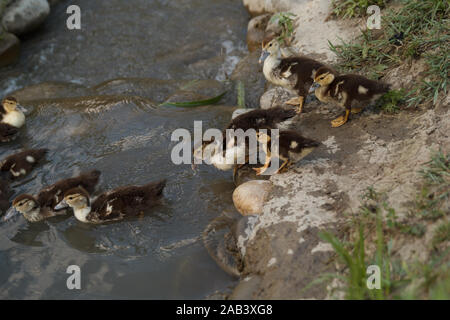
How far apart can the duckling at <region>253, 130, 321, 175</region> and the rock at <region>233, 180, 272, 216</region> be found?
0.29 metres

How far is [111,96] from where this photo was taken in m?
7.13

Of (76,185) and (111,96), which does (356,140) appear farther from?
(111,96)

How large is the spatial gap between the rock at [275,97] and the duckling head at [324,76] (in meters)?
0.94

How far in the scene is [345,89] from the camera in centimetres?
488

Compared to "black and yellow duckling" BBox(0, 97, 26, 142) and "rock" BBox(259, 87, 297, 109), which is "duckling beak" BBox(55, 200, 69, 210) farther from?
"rock" BBox(259, 87, 297, 109)

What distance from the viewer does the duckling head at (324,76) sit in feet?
16.4

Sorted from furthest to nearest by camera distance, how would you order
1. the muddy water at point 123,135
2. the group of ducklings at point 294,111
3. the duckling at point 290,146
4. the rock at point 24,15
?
the rock at point 24,15
the group of ducklings at point 294,111
the duckling at point 290,146
the muddy water at point 123,135

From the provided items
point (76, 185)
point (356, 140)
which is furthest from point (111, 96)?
point (356, 140)

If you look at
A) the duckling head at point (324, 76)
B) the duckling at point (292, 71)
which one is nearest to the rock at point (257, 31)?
the duckling at point (292, 71)

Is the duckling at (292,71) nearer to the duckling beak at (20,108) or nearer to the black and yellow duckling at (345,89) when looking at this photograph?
the black and yellow duckling at (345,89)

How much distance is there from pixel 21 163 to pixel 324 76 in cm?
378

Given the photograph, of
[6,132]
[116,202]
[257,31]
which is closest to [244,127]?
[116,202]

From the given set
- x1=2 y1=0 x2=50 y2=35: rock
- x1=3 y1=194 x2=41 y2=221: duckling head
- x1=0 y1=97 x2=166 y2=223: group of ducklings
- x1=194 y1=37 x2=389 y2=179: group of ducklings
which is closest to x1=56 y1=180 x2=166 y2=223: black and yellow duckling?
x1=0 y1=97 x2=166 y2=223: group of ducklings

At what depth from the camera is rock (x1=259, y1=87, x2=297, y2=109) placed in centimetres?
604
